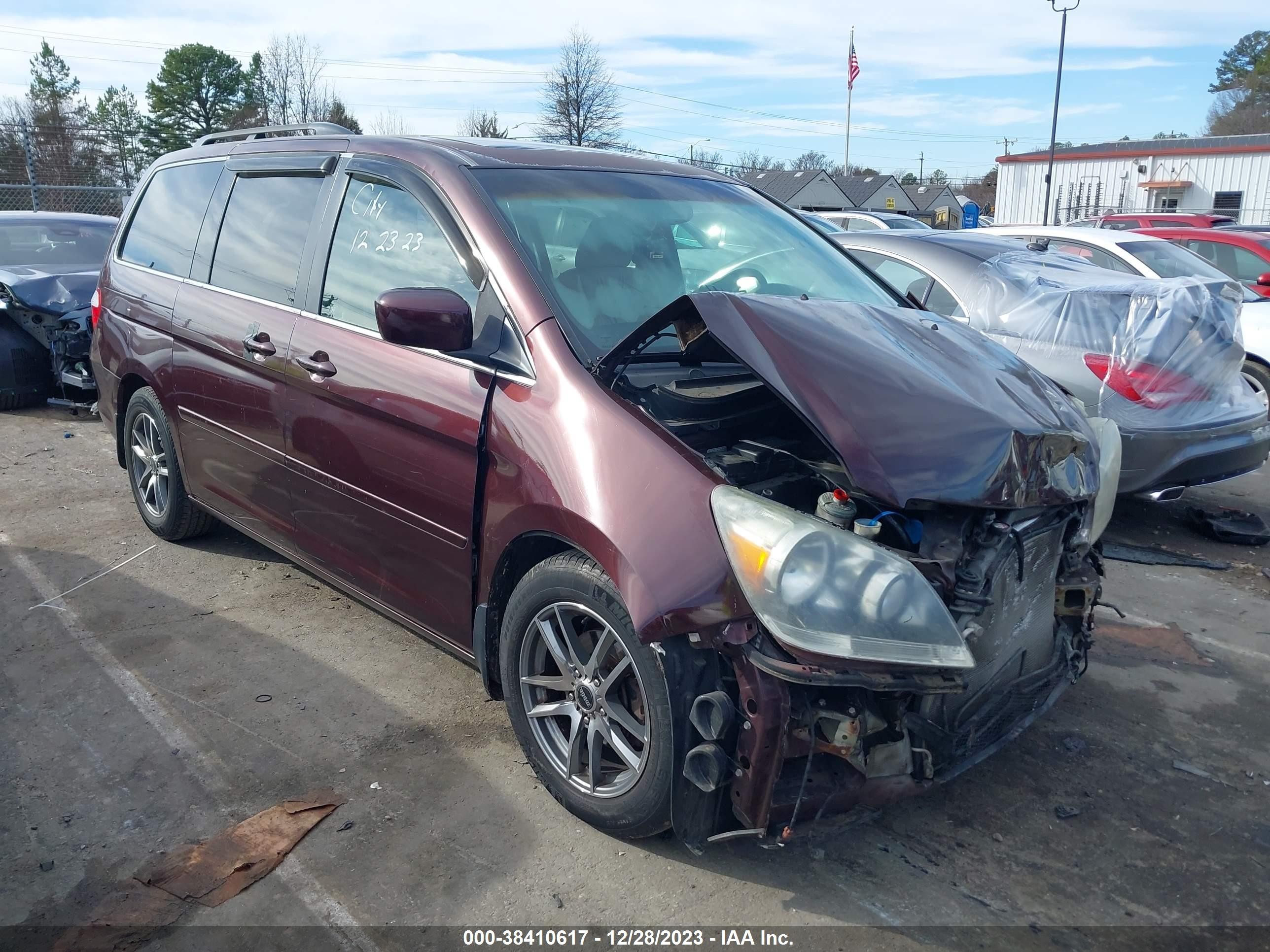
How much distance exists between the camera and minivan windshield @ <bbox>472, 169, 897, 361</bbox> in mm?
3053

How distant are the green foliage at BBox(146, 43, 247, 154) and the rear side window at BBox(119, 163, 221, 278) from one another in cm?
5964

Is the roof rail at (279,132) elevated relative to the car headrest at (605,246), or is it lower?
elevated

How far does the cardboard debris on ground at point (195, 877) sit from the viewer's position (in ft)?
7.93

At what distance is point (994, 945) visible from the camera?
7.89 ft

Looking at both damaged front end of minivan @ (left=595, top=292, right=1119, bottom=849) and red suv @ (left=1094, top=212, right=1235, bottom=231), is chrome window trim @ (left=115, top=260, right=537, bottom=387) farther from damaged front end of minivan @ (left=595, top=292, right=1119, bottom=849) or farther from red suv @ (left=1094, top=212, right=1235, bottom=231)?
red suv @ (left=1094, top=212, right=1235, bottom=231)

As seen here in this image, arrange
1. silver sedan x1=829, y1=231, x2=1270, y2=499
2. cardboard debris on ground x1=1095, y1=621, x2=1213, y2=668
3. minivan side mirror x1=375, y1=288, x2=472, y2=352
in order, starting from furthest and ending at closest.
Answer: silver sedan x1=829, y1=231, x2=1270, y2=499 → cardboard debris on ground x1=1095, y1=621, x2=1213, y2=668 → minivan side mirror x1=375, y1=288, x2=472, y2=352

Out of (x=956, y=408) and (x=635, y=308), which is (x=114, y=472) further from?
(x=956, y=408)

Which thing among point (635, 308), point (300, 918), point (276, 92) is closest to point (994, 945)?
point (300, 918)

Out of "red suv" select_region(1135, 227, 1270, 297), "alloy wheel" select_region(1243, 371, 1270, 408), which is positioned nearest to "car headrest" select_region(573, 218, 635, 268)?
"alloy wheel" select_region(1243, 371, 1270, 408)

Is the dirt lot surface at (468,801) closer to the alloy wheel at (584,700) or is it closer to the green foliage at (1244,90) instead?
the alloy wheel at (584,700)

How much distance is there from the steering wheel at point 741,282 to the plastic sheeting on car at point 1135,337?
2.56 meters

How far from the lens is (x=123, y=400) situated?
512 cm

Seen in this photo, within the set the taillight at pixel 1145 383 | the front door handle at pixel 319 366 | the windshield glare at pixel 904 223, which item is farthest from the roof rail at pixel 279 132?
the windshield glare at pixel 904 223

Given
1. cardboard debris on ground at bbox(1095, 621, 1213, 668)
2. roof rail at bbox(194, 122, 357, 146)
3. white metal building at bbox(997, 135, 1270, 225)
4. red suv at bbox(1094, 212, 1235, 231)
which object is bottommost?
cardboard debris on ground at bbox(1095, 621, 1213, 668)
